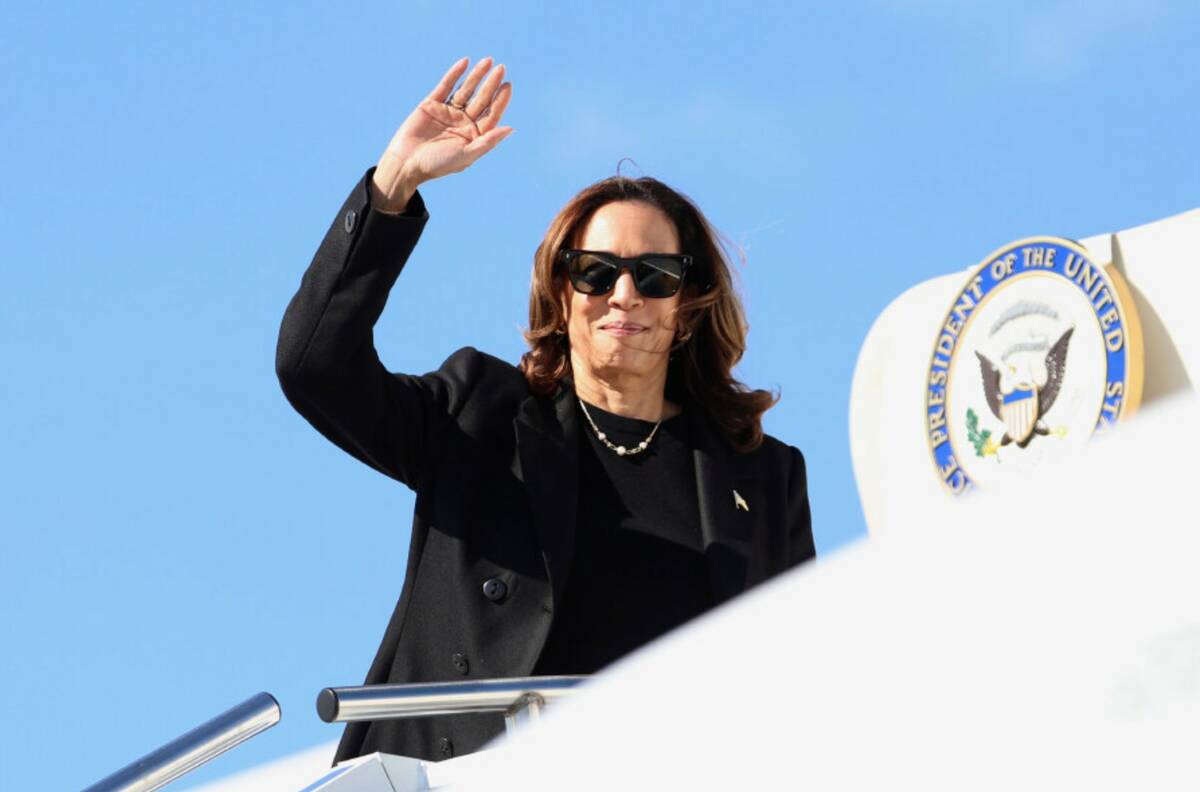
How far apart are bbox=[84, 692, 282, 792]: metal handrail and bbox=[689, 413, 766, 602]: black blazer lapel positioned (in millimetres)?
1500

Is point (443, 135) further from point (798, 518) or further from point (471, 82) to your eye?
point (798, 518)

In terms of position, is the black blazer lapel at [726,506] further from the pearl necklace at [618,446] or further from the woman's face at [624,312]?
the woman's face at [624,312]

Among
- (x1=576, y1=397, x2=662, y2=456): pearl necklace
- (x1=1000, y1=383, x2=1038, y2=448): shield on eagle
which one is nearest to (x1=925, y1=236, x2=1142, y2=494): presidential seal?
(x1=1000, y1=383, x2=1038, y2=448): shield on eagle

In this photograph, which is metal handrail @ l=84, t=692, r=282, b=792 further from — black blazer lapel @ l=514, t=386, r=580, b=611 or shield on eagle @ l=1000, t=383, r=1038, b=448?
shield on eagle @ l=1000, t=383, r=1038, b=448

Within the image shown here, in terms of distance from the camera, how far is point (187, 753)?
2643mm

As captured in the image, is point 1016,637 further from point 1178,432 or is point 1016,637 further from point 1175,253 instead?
point 1175,253

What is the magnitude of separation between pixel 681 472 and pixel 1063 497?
94.0 inches

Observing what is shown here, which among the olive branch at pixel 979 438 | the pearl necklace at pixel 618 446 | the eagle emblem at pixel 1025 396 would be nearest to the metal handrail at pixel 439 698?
the pearl necklace at pixel 618 446

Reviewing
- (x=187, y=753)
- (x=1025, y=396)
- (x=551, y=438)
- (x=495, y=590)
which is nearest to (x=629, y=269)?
(x=551, y=438)

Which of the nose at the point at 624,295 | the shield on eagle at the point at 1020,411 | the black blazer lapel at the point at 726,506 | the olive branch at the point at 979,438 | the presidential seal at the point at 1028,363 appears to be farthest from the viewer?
the olive branch at the point at 979,438

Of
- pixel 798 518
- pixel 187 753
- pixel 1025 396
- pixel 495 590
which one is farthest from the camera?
pixel 1025 396

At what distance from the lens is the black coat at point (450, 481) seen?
151 inches

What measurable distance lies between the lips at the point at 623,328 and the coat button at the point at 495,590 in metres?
0.64

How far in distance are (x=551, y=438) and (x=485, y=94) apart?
2.46 ft
